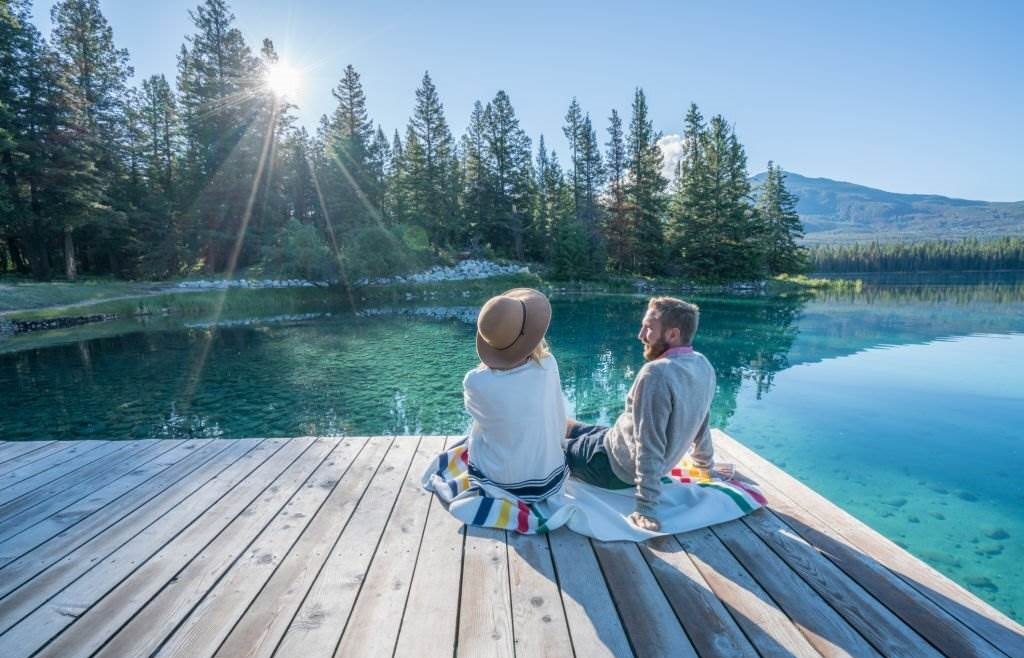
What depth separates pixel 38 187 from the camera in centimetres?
2064

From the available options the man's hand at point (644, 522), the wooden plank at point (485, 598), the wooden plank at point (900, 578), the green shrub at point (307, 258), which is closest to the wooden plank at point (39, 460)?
the wooden plank at point (485, 598)

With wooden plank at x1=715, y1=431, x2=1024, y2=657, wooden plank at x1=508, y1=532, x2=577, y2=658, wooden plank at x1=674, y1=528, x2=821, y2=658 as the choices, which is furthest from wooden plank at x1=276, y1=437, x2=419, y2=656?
wooden plank at x1=715, y1=431, x2=1024, y2=657

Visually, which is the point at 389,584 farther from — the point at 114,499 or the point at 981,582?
the point at 981,582

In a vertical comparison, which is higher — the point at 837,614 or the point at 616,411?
the point at 837,614

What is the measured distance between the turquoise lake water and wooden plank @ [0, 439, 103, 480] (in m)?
2.65

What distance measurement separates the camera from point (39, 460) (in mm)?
3324

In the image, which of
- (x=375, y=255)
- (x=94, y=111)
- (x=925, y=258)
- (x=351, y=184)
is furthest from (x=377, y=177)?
(x=925, y=258)

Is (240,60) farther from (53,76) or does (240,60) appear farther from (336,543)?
(336,543)

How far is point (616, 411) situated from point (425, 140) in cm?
3101

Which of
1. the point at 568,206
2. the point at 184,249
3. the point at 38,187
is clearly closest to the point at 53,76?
the point at 38,187

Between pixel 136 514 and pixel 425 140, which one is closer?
pixel 136 514

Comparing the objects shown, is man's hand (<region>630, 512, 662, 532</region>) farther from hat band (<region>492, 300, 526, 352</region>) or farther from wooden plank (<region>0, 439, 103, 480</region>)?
wooden plank (<region>0, 439, 103, 480</region>)

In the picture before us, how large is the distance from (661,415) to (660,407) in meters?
0.04

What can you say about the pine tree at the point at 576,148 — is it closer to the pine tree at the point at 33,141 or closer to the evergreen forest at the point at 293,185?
the evergreen forest at the point at 293,185
